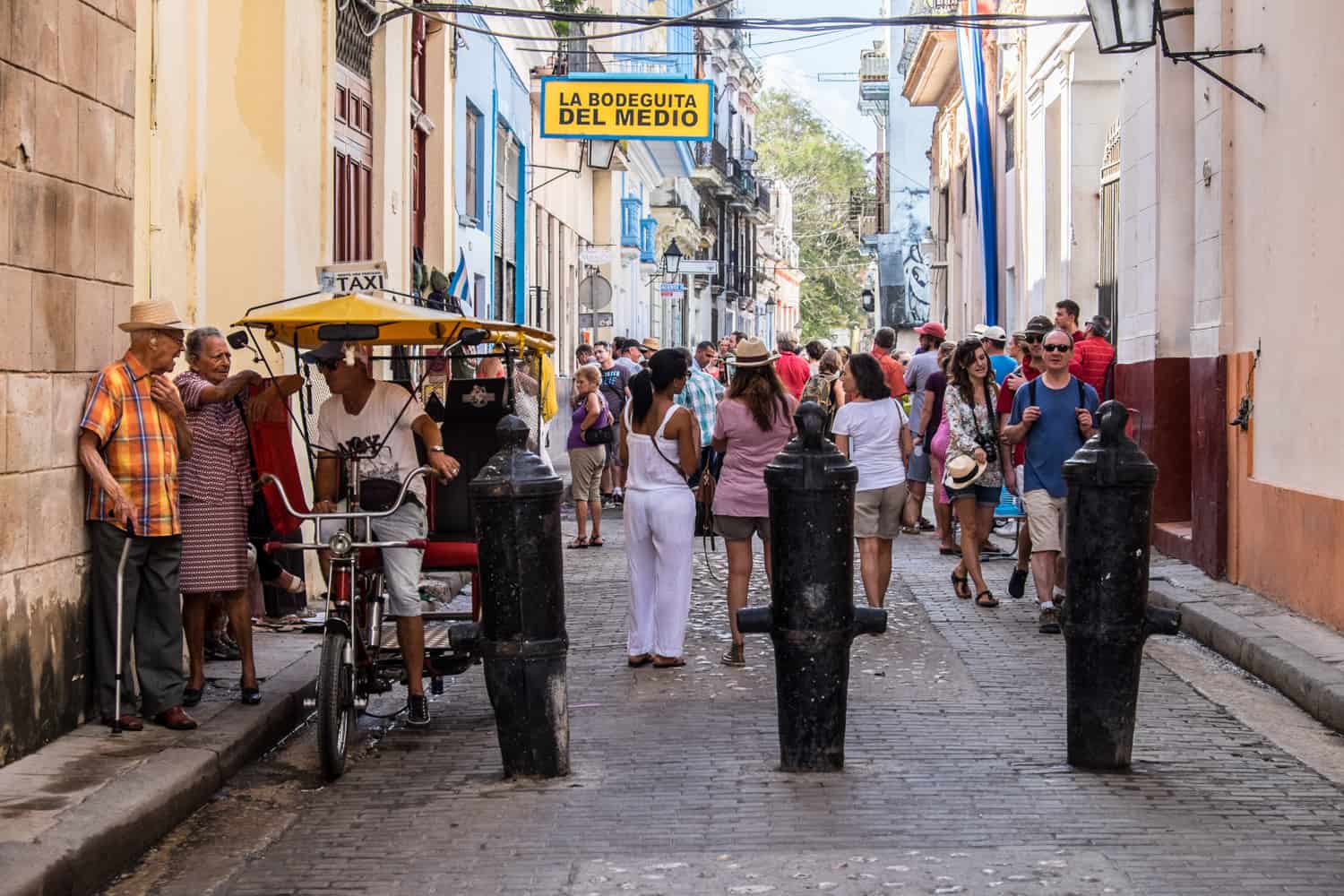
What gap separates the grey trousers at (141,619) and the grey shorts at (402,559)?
69 cm

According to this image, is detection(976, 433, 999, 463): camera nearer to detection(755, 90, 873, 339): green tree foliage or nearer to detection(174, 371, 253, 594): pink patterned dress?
detection(174, 371, 253, 594): pink patterned dress

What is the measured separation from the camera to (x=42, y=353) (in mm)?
7219

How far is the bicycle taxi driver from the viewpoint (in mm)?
8117

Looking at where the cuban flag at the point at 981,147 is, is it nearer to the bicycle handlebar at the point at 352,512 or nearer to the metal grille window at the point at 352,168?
the metal grille window at the point at 352,168

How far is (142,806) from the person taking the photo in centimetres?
620

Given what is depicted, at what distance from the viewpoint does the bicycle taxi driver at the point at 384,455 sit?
320 inches

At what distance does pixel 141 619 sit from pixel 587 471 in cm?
843

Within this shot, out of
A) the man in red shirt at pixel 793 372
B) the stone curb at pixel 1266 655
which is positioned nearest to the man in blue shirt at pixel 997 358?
the stone curb at pixel 1266 655

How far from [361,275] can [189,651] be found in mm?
3584

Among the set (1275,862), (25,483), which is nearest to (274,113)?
(25,483)

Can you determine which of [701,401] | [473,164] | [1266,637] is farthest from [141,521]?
[473,164]

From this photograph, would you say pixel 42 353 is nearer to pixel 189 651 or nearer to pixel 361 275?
pixel 189 651

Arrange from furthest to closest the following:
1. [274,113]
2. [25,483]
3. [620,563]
Result: [620,563], [274,113], [25,483]

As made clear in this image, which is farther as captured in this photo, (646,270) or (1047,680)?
(646,270)
